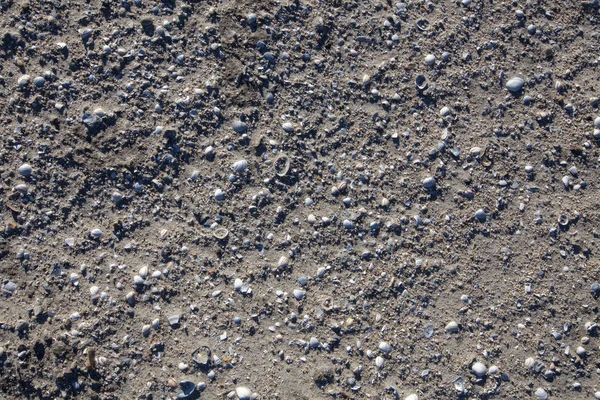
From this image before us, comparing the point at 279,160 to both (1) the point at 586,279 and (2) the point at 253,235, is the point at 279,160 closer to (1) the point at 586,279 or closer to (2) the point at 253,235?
(2) the point at 253,235

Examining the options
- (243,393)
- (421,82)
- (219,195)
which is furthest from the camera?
(421,82)

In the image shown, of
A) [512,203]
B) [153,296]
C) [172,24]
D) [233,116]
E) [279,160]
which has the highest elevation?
[172,24]

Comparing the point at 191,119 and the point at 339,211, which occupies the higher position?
the point at 191,119

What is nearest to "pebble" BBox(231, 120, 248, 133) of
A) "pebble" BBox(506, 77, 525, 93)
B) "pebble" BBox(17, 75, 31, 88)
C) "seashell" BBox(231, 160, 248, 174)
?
"seashell" BBox(231, 160, 248, 174)

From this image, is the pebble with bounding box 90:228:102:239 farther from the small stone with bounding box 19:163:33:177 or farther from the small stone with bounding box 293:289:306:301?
the small stone with bounding box 293:289:306:301

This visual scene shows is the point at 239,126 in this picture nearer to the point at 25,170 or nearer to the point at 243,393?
the point at 25,170

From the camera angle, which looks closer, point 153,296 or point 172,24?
point 153,296

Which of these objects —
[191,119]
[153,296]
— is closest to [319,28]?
[191,119]

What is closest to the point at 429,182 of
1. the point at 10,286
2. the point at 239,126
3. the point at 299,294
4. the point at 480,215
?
the point at 480,215
